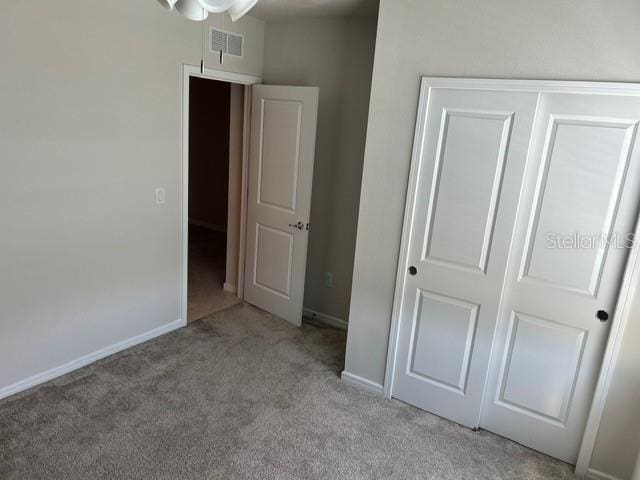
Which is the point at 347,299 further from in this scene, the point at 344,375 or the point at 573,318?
the point at 573,318

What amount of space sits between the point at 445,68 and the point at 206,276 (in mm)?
3379

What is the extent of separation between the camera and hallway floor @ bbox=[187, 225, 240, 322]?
4125mm

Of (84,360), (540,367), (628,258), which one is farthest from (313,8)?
(84,360)

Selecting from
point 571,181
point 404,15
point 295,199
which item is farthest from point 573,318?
point 295,199

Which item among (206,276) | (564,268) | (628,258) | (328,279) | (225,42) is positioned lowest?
(206,276)

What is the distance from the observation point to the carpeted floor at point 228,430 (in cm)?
225

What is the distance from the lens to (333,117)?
368 cm

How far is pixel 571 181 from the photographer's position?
7.39 feet

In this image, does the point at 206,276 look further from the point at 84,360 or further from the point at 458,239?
the point at 458,239

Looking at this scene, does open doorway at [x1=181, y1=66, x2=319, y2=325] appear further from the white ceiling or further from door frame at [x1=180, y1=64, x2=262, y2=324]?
the white ceiling

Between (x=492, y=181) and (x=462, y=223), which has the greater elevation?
(x=492, y=181)

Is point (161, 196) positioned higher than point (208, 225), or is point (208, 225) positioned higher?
point (161, 196)

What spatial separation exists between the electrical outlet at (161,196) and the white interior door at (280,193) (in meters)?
0.87

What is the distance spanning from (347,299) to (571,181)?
2081mm
